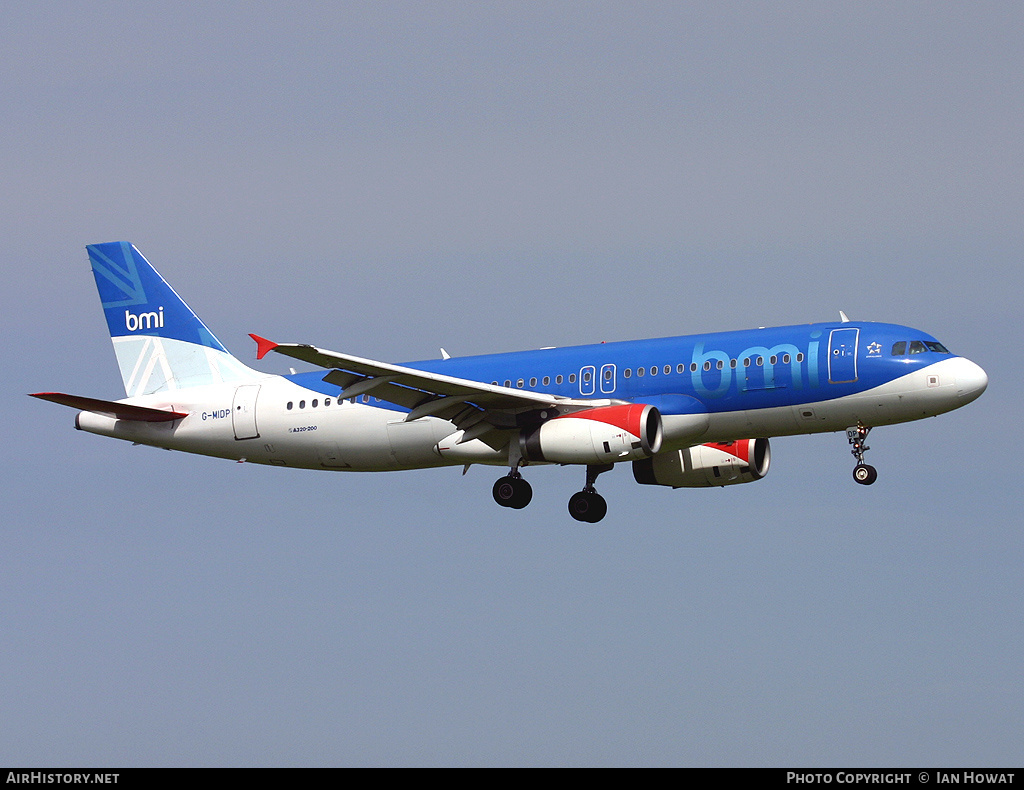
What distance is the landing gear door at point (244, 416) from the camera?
4847cm

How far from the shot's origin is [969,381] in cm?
4150

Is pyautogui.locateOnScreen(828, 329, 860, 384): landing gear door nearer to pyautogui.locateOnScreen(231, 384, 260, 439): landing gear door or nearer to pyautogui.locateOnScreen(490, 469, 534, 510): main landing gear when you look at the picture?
pyautogui.locateOnScreen(490, 469, 534, 510): main landing gear

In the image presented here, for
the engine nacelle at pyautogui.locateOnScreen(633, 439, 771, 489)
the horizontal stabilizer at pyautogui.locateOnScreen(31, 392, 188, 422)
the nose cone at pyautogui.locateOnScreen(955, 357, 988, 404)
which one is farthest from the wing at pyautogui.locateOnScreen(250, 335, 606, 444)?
the nose cone at pyautogui.locateOnScreen(955, 357, 988, 404)

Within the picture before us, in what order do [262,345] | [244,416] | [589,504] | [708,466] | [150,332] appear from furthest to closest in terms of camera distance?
[150,332] → [244,416] → [708,466] → [589,504] → [262,345]

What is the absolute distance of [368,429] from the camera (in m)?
46.8

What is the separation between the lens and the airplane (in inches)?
1644

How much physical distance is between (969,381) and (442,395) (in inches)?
572

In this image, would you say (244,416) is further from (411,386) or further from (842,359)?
(842,359)

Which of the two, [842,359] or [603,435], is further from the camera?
[603,435]

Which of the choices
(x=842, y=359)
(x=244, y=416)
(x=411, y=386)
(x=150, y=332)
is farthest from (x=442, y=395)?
(x=150, y=332)

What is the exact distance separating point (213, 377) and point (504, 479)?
11401 millimetres
